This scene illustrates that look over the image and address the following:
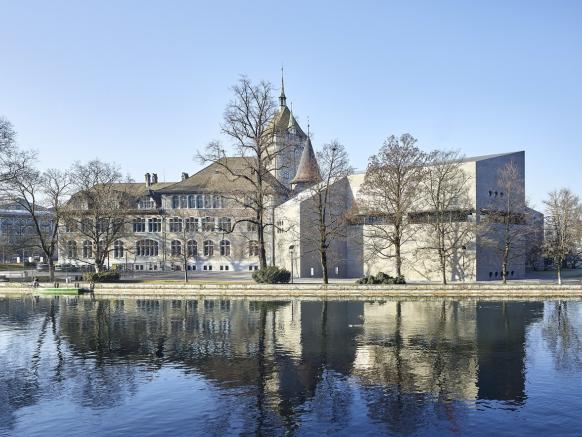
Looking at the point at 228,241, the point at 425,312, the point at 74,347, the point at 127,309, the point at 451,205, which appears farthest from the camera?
the point at 228,241

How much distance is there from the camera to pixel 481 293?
47531mm

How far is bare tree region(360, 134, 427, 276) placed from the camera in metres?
54.9

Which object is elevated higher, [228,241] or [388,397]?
[228,241]

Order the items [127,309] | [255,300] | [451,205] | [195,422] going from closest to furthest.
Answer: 1. [195,422]
2. [127,309]
3. [255,300]
4. [451,205]

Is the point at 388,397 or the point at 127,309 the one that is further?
the point at 127,309

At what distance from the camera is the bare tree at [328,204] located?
2165 inches

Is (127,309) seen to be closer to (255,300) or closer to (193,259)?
(255,300)

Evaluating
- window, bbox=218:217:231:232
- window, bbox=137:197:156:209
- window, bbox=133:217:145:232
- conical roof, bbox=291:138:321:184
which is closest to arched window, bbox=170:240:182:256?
window, bbox=133:217:145:232

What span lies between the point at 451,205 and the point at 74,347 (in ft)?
130

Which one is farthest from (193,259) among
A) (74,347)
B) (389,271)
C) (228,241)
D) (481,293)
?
(74,347)

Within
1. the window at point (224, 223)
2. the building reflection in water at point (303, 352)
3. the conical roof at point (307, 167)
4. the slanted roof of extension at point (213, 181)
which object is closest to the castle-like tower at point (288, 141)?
the slanted roof of extension at point (213, 181)

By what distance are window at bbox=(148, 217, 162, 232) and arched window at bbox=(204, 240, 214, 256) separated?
762 cm

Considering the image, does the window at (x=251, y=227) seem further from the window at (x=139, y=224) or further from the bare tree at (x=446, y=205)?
the bare tree at (x=446, y=205)

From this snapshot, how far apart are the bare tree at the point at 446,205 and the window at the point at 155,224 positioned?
4028 centimetres
